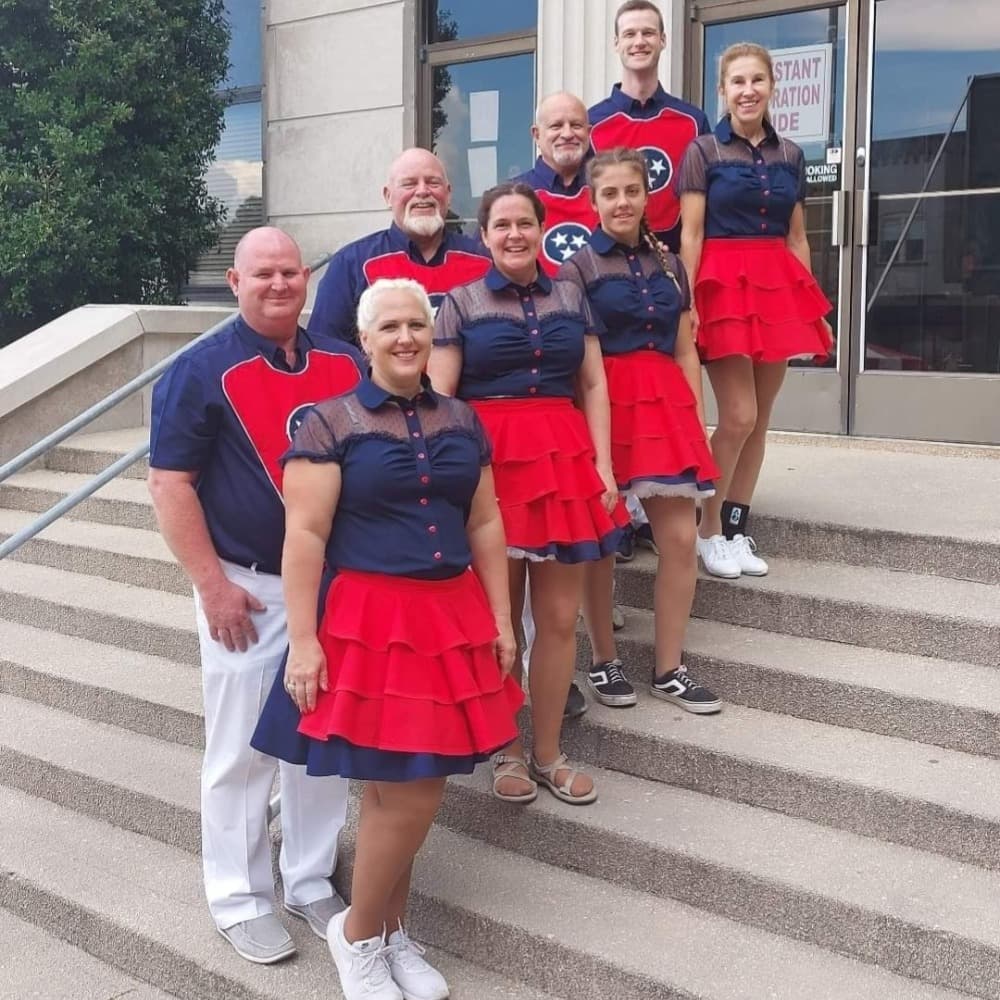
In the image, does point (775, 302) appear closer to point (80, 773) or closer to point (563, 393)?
point (563, 393)

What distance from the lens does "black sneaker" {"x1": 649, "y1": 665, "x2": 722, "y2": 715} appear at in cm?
369

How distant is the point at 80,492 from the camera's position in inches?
192

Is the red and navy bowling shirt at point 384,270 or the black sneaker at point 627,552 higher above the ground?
the red and navy bowling shirt at point 384,270

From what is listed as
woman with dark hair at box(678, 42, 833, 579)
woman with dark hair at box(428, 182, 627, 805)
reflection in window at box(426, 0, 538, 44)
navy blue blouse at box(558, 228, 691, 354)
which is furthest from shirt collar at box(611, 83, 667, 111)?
reflection in window at box(426, 0, 538, 44)

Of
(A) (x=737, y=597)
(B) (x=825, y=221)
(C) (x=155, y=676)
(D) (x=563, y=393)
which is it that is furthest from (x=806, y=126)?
(C) (x=155, y=676)

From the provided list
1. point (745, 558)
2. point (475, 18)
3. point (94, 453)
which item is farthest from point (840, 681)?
point (475, 18)

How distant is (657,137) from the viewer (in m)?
4.16

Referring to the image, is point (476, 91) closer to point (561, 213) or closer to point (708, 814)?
point (561, 213)

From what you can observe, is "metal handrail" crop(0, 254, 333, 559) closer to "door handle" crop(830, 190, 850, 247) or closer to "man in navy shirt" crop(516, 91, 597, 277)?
"man in navy shirt" crop(516, 91, 597, 277)

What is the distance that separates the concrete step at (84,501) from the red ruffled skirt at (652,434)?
9.71 ft

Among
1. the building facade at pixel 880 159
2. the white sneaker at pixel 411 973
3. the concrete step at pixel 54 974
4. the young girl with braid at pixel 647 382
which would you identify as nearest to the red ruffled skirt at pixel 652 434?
the young girl with braid at pixel 647 382

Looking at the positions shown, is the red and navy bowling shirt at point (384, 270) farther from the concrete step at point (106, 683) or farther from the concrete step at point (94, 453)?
the concrete step at point (94, 453)

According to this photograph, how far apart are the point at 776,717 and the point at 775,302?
132cm

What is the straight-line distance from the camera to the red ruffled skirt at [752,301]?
4039 millimetres
